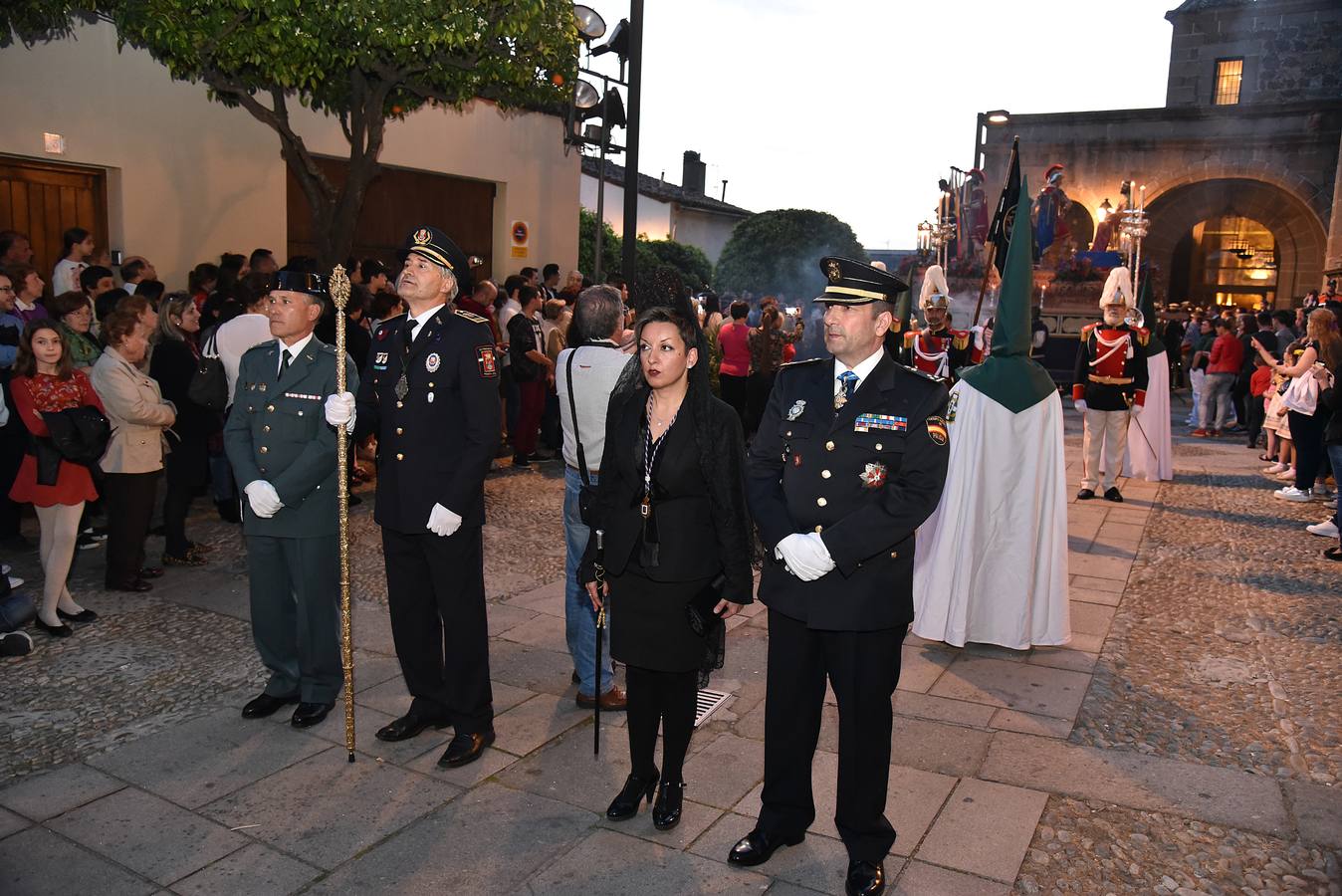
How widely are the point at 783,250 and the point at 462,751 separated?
34668mm

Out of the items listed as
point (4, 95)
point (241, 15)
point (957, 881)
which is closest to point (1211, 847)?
point (957, 881)

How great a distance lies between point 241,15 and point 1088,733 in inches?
345

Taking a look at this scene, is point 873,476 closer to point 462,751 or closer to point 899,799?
point 899,799

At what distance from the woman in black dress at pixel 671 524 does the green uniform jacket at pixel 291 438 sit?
156 centimetres

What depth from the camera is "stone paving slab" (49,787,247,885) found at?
3617 mm

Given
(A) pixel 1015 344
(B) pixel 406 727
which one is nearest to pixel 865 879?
(B) pixel 406 727

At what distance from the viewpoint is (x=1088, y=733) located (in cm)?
496

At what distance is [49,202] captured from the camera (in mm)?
11984

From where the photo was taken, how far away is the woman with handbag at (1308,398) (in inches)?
356

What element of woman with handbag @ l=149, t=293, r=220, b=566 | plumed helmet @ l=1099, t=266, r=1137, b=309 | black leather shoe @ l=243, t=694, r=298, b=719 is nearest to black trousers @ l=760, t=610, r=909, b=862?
black leather shoe @ l=243, t=694, r=298, b=719

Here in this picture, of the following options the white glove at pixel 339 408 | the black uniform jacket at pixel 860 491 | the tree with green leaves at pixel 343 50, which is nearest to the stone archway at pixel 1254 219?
the tree with green leaves at pixel 343 50

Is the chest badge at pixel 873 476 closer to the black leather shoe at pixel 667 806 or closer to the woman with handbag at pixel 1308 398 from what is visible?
the black leather shoe at pixel 667 806

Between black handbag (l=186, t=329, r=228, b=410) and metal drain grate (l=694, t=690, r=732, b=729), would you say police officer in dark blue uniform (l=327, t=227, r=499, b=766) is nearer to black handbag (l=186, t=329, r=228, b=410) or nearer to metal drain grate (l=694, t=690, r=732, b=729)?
metal drain grate (l=694, t=690, r=732, b=729)

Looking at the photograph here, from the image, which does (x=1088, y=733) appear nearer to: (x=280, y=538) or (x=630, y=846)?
(x=630, y=846)
